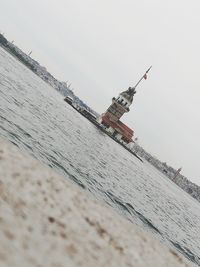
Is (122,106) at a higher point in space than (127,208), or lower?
higher

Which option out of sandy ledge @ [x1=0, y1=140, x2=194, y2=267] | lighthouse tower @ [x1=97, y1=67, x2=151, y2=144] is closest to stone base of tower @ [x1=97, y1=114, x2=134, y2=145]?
lighthouse tower @ [x1=97, y1=67, x2=151, y2=144]

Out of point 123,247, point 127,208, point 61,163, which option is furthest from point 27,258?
point 127,208

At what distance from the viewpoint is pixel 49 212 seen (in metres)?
1.26

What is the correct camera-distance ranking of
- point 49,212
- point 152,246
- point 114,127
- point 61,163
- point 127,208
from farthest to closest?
point 114,127
point 127,208
point 61,163
point 152,246
point 49,212

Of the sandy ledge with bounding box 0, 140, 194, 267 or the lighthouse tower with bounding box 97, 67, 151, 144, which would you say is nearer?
the sandy ledge with bounding box 0, 140, 194, 267

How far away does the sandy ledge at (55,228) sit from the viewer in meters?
1.04

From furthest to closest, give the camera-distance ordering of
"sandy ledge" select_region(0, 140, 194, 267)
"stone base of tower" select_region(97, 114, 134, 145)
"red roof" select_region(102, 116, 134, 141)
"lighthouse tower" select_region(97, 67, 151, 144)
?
"lighthouse tower" select_region(97, 67, 151, 144) < "stone base of tower" select_region(97, 114, 134, 145) < "red roof" select_region(102, 116, 134, 141) < "sandy ledge" select_region(0, 140, 194, 267)

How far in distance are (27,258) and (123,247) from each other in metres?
0.49

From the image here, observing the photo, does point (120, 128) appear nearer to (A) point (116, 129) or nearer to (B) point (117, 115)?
(A) point (116, 129)

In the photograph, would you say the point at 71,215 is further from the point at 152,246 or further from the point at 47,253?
the point at 152,246

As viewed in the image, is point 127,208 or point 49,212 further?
point 127,208

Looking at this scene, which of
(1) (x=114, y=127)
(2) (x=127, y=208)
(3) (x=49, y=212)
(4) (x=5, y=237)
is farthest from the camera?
(1) (x=114, y=127)

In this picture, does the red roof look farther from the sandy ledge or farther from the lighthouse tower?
the sandy ledge

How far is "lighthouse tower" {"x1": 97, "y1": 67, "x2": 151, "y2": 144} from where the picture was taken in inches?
4350
